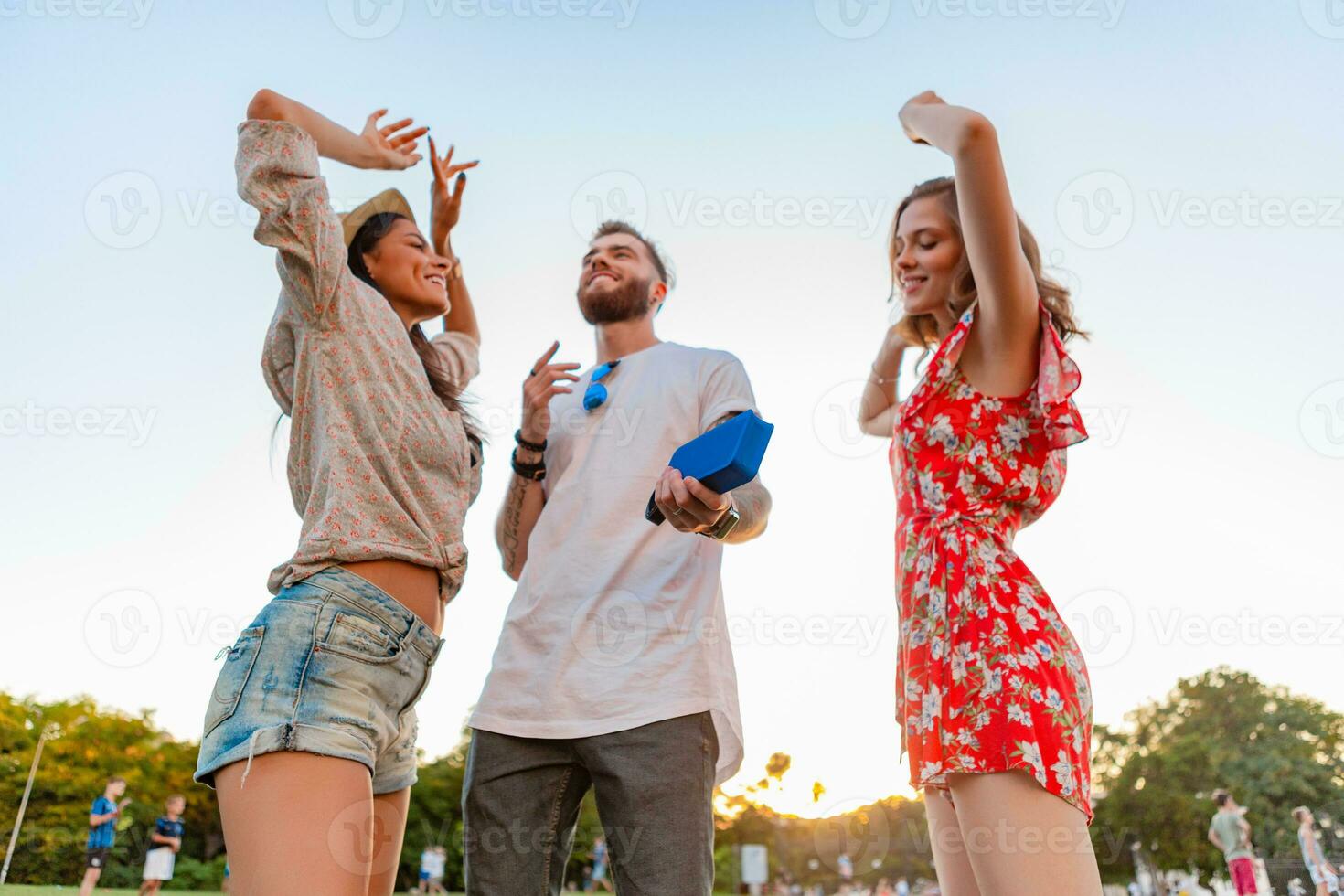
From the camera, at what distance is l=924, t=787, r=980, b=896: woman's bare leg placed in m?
2.35

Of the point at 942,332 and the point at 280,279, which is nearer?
the point at 280,279

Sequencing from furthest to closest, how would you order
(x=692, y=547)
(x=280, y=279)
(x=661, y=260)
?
(x=661, y=260) → (x=692, y=547) → (x=280, y=279)

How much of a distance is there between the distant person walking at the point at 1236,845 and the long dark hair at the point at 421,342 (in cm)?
1298

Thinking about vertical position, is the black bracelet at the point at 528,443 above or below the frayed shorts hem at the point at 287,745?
above

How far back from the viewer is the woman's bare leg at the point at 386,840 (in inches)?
90.5

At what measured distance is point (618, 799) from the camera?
2.52 metres

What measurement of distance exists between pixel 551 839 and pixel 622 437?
1219 mm

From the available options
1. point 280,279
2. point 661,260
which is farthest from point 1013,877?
point 661,260

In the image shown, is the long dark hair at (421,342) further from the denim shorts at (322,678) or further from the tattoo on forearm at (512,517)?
the denim shorts at (322,678)

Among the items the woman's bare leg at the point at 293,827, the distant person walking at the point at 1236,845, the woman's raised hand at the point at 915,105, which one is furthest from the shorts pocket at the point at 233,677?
the distant person walking at the point at 1236,845

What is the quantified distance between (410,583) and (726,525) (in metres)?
0.80

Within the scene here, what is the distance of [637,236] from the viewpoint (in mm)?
3900

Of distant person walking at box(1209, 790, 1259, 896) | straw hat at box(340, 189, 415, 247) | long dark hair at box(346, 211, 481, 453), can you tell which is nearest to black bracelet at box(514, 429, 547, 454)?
long dark hair at box(346, 211, 481, 453)

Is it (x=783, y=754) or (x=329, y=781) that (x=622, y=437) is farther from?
(x=783, y=754)
